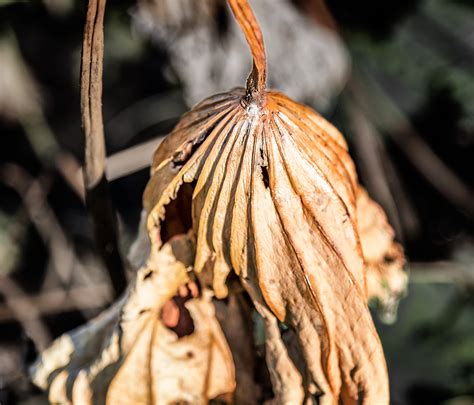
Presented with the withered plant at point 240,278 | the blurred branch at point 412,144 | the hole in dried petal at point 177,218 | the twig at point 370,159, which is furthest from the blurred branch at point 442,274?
the hole in dried petal at point 177,218

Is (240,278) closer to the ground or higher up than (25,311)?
higher up

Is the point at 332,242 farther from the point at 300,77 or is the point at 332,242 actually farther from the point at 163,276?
the point at 300,77

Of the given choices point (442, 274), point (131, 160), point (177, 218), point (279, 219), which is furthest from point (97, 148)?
point (442, 274)

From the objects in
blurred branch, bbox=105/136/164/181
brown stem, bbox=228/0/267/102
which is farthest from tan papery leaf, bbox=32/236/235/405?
blurred branch, bbox=105/136/164/181

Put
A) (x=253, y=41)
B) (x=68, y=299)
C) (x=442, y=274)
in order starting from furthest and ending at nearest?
(x=68, y=299), (x=442, y=274), (x=253, y=41)

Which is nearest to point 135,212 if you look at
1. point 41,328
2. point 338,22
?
point 41,328

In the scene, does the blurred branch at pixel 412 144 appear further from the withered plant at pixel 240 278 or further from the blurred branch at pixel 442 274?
the withered plant at pixel 240 278

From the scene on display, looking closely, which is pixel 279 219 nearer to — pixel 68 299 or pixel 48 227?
pixel 68 299
